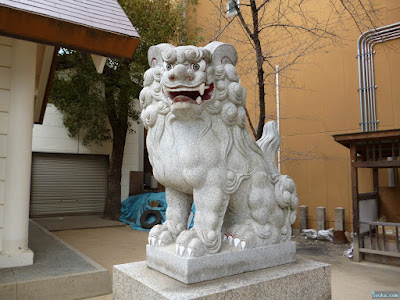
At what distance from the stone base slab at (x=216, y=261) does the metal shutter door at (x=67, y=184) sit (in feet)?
28.1

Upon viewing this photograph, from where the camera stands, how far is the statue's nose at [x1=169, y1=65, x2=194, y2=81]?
1.91 m

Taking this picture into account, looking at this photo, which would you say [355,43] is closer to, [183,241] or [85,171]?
[183,241]

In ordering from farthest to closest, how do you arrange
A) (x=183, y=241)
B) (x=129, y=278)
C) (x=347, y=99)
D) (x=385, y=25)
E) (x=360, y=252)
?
(x=347, y=99) → (x=385, y=25) → (x=360, y=252) → (x=129, y=278) → (x=183, y=241)

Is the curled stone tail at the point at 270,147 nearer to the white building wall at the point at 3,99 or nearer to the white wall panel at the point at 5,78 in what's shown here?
the white building wall at the point at 3,99

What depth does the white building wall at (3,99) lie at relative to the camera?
3643 millimetres

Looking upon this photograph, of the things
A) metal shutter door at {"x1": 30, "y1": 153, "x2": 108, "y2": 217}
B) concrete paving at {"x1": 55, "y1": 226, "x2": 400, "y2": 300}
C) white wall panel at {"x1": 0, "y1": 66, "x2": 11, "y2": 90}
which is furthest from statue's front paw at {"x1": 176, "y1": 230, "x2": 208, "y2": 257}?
metal shutter door at {"x1": 30, "y1": 153, "x2": 108, "y2": 217}

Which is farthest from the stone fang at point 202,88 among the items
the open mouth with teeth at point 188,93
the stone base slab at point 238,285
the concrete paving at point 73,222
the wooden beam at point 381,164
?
the concrete paving at point 73,222

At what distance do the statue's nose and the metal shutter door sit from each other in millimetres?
8887

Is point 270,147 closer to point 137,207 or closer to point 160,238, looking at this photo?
point 160,238

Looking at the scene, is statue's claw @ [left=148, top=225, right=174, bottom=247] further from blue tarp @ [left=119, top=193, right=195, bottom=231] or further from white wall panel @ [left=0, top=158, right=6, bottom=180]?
blue tarp @ [left=119, top=193, right=195, bottom=231]

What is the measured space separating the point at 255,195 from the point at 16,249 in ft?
9.86

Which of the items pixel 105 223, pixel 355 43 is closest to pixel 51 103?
pixel 105 223

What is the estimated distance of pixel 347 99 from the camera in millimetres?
6637

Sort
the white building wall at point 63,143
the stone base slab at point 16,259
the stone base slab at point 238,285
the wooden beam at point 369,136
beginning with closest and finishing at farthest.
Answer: the stone base slab at point 238,285 → the stone base slab at point 16,259 → the wooden beam at point 369,136 → the white building wall at point 63,143
